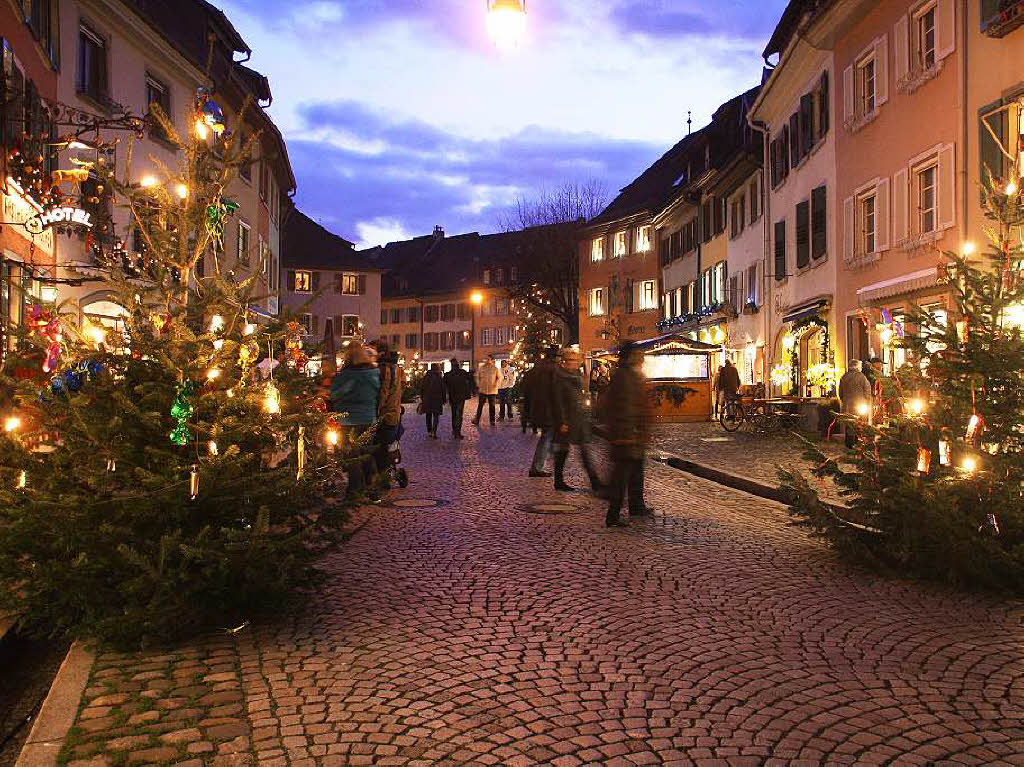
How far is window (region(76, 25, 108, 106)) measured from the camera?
851 inches

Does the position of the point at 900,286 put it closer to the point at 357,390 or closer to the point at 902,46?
the point at 902,46

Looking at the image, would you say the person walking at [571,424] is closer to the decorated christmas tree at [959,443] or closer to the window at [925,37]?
the decorated christmas tree at [959,443]

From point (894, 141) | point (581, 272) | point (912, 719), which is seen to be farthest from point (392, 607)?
point (581, 272)

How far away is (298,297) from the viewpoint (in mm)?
62406

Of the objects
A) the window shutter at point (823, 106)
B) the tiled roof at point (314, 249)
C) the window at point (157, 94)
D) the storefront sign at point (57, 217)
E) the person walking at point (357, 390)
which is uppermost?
the tiled roof at point (314, 249)

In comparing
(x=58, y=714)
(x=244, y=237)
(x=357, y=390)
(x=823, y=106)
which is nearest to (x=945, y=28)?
(x=823, y=106)

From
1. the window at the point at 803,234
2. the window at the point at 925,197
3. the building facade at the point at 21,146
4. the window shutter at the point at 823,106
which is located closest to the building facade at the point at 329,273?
the window at the point at 803,234

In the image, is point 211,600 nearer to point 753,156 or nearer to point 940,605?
point 940,605

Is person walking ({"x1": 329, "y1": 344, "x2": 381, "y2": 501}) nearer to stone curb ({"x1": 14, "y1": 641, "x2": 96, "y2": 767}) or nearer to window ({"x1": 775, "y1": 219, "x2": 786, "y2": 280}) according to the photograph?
stone curb ({"x1": 14, "y1": 641, "x2": 96, "y2": 767})

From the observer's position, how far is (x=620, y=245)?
58281mm

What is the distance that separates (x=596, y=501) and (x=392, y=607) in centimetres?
571

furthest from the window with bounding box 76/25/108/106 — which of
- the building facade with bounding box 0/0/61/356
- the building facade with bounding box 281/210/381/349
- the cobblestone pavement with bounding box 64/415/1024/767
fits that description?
the building facade with bounding box 281/210/381/349

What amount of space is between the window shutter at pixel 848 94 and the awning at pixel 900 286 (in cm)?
403

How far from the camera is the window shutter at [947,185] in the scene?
1780 centimetres
